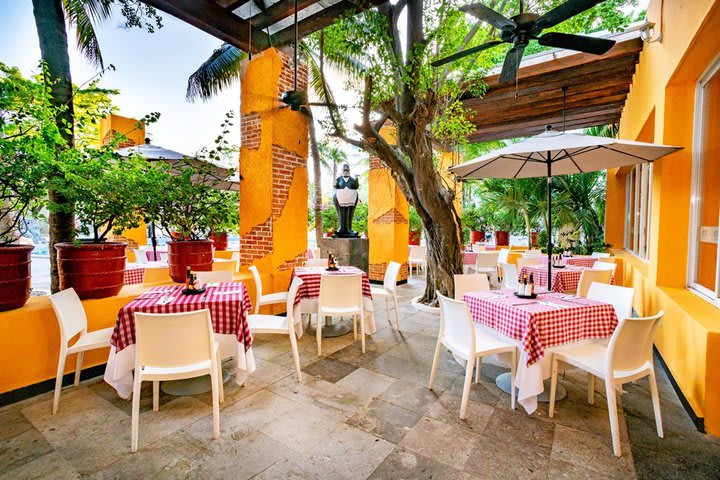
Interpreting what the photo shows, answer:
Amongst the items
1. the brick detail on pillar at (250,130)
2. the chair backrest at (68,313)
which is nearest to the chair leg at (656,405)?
the chair backrest at (68,313)

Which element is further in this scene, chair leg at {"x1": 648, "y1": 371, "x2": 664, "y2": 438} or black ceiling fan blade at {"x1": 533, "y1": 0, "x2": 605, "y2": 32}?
black ceiling fan blade at {"x1": 533, "y1": 0, "x2": 605, "y2": 32}

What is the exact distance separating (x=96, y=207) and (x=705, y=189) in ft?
18.6

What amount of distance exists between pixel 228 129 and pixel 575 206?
26.8 feet

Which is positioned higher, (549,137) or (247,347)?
(549,137)

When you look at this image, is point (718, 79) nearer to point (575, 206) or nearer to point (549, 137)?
point (549, 137)

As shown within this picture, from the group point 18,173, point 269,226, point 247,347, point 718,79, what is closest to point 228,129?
point 269,226

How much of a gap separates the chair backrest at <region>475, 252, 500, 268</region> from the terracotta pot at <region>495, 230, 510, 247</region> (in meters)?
3.51

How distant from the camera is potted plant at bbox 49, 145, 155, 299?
3000 mm

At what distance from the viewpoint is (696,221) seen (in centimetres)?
322

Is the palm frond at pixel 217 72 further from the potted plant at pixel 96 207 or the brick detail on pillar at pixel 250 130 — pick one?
the potted plant at pixel 96 207

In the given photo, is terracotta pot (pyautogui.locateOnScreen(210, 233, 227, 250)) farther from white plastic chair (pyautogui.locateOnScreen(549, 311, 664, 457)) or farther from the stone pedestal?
white plastic chair (pyautogui.locateOnScreen(549, 311, 664, 457))

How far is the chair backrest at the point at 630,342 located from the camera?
2.11 metres

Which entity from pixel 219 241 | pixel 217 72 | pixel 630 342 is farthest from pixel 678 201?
pixel 217 72

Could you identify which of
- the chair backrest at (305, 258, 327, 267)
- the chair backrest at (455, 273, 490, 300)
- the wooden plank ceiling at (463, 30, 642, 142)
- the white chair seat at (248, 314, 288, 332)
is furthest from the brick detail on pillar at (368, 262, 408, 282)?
the white chair seat at (248, 314, 288, 332)
